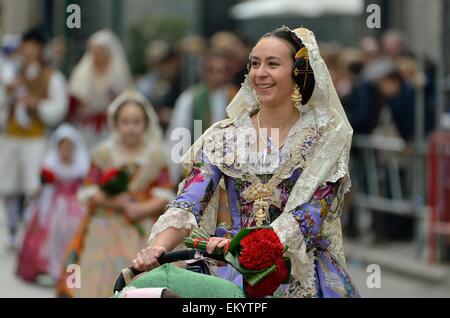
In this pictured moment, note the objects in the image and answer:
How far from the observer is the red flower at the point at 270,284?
4.77 metres

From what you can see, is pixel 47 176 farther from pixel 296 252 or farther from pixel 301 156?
pixel 296 252

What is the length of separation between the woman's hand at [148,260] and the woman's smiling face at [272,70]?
853 millimetres

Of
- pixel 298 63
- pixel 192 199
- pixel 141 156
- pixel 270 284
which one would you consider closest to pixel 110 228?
pixel 141 156

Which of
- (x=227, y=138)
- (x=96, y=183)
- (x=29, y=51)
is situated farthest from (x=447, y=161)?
(x=227, y=138)

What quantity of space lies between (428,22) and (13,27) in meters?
9.72

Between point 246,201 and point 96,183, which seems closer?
point 246,201

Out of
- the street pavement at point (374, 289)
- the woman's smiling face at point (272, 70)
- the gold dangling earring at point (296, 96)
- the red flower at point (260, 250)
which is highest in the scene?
the woman's smiling face at point (272, 70)

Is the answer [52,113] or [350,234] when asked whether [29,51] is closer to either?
[52,113]

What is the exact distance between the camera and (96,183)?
9.15m

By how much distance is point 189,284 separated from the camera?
14.8ft

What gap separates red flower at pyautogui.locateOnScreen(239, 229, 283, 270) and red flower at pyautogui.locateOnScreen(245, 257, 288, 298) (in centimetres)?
4

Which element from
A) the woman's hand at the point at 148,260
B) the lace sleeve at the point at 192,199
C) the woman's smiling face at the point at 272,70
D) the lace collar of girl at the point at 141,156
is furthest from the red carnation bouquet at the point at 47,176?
the woman's hand at the point at 148,260

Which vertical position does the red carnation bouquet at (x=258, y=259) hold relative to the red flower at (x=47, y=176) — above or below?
above

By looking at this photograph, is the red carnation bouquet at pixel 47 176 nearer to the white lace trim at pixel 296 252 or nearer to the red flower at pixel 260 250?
the white lace trim at pixel 296 252
